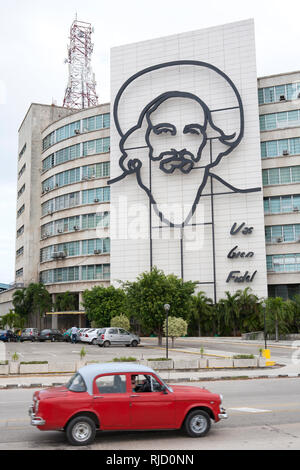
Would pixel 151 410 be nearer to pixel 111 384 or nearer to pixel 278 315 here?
pixel 111 384

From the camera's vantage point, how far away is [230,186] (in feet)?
167

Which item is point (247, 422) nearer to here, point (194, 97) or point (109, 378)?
point (109, 378)

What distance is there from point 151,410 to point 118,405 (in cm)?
67

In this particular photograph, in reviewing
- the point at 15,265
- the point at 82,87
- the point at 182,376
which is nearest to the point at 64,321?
the point at 15,265

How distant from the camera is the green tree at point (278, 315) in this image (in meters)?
42.1

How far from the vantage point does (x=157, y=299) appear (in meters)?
37.2

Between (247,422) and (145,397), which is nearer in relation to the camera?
(145,397)

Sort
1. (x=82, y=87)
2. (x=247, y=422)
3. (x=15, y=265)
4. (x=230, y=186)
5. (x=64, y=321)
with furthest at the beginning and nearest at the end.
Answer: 1. (x=15, y=265)
2. (x=82, y=87)
3. (x=64, y=321)
4. (x=230, y=186)
5. (x=247, y=422)

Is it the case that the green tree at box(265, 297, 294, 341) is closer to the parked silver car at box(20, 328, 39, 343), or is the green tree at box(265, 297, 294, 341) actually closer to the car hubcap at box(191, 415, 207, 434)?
the parked silver car at box(20, 328, 39, 343)

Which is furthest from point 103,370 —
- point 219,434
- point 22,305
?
point 22,305

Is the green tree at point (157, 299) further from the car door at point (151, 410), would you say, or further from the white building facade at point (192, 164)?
the car door at point (151, 410)

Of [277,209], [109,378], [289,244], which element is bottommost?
[109,378]

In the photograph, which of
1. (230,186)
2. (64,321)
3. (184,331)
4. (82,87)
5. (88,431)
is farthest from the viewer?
(82,87)
